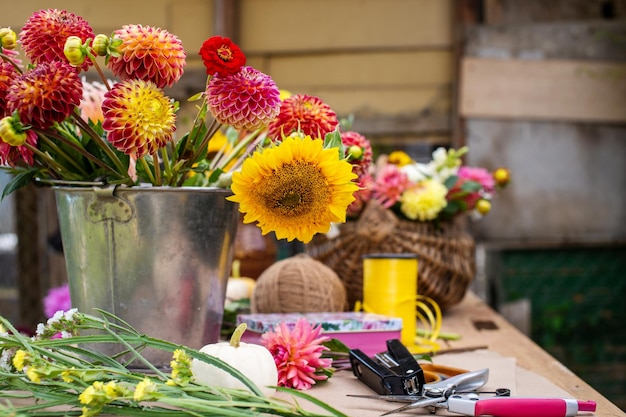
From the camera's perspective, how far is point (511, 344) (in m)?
1.11

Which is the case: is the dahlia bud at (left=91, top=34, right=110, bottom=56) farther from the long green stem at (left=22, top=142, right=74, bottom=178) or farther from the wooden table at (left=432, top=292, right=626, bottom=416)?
the wooden table at (left=432, top=292, right=626, bottom=416)

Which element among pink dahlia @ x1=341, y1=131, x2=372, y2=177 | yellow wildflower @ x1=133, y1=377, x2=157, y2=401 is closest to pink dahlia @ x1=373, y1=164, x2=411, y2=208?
pink dahlia @ x1=341, y1=131, x2=372, y2=177

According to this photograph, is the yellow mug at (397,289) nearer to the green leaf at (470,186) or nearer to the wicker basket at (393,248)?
the wicker basket at (393,248)

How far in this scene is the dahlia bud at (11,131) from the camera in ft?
2.09

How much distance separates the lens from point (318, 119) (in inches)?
30.8

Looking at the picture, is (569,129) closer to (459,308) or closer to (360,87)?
(360,87)

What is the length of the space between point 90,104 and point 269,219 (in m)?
0.35

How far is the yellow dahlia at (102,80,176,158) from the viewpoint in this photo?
0.65 metres

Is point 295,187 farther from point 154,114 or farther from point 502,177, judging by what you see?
point 502,177

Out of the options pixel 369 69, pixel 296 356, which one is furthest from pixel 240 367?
pixel 369 69

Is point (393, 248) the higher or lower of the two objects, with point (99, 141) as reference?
lower

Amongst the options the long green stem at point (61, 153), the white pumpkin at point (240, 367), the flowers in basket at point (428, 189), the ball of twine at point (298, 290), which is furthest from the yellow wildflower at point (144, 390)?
the flowers in basket at point (428, 189)

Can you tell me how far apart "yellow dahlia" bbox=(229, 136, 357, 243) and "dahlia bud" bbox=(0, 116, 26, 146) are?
20cm

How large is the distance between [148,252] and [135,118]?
18 centimetres
